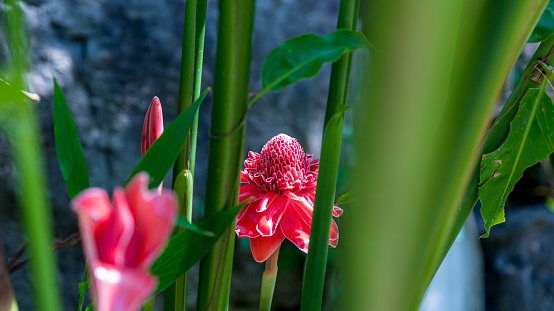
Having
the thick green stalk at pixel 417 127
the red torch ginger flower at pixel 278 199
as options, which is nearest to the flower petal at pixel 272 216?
the red torch ginger flower at pixel 278 199

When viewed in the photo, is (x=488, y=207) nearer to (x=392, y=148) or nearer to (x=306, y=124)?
(x=392, y=148)

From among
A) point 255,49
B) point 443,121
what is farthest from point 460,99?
point 255,49

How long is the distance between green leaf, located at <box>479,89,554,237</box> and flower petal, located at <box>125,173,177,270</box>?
0.15 metres

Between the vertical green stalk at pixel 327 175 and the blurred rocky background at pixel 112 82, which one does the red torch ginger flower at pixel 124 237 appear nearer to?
the vertical green stalk at pixel 327 175

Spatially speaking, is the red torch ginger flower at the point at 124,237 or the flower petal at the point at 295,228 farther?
the flower petal at the point at 295,228

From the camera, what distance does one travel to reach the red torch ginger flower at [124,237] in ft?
0.26

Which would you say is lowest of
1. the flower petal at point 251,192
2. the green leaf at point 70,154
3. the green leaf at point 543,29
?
the flower petal at point 251,192

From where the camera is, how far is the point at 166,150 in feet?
0.50

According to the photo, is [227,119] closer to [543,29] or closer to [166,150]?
[166,150]

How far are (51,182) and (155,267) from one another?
2.17ft

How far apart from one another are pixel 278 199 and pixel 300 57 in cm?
12

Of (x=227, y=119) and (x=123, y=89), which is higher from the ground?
(x=123, y=89)

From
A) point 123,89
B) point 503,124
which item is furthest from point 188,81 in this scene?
point 123,89

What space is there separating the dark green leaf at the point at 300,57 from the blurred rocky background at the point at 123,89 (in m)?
0.61
